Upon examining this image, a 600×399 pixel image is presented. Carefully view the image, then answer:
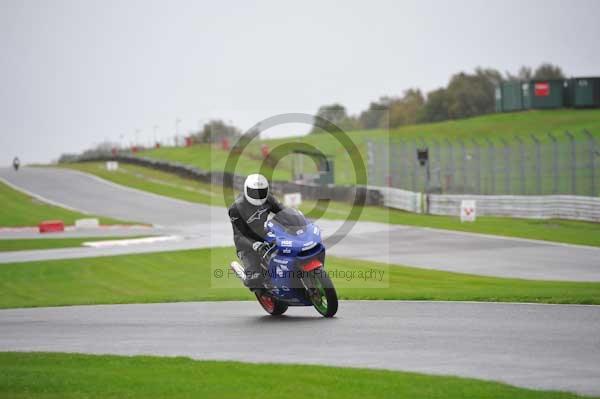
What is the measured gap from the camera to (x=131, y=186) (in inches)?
2566

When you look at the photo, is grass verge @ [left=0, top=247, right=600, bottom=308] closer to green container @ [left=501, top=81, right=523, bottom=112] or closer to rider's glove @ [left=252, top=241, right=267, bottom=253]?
rider's glove @ [left=252, top=241, right=267, bottom=253]

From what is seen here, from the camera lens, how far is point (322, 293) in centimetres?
1298

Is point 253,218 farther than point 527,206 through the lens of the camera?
No

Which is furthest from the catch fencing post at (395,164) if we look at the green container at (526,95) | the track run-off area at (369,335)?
the green container at (526,95)

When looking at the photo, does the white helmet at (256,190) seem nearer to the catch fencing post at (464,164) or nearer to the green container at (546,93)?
the catch fencing post at (464,164)

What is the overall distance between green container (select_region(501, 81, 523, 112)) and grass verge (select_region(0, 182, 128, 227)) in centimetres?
3898

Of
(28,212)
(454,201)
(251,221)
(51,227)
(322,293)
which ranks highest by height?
(251,221)

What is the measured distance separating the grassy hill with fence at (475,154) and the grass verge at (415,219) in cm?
202

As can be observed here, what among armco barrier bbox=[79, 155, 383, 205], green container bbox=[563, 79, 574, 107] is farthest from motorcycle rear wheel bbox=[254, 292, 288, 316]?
green container bbox=[563, 79, 574, 107]

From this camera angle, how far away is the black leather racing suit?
1367 centimetres

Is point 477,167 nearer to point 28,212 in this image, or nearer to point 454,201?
point 454,201

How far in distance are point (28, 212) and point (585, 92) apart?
42.7 metres

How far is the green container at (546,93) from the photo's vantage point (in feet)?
239

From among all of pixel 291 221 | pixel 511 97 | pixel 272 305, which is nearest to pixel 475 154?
pixel 272 305
